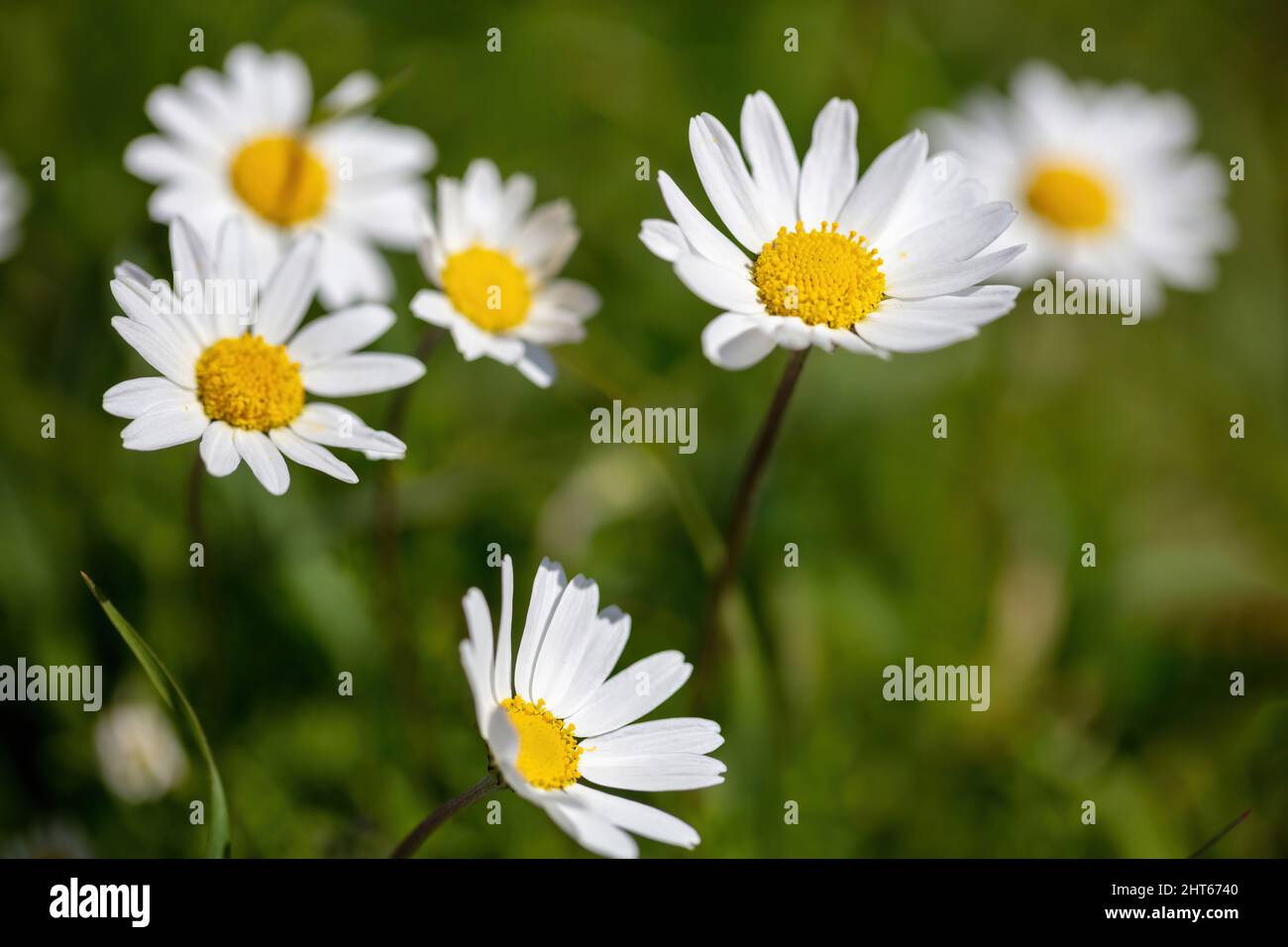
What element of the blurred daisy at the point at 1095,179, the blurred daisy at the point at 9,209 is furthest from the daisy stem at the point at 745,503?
the blurred daisy at the point at 9,209

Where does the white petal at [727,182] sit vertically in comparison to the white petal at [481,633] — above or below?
above

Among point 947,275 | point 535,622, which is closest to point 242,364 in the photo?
point 535,622

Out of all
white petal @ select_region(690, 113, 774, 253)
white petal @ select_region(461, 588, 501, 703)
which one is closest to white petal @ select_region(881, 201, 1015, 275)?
white petal @ select_region(690, 113, 774, 253)

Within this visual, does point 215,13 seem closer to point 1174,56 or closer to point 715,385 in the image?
point 715,385

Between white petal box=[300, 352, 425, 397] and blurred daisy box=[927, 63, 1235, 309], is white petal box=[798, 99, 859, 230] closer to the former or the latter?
white petal box=[300, 352, 425, 397]

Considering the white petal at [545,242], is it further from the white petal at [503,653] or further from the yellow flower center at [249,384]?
the white petal at [503,653]

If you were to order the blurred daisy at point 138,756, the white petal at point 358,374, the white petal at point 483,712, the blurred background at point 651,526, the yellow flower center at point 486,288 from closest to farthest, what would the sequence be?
1. the white petal at point 483,712
2. the white petal at point 358,374
3. the yellow flower center at point 486,288
4. the blurred daisy at point 138,756
5. the blurred background at point 651,526
